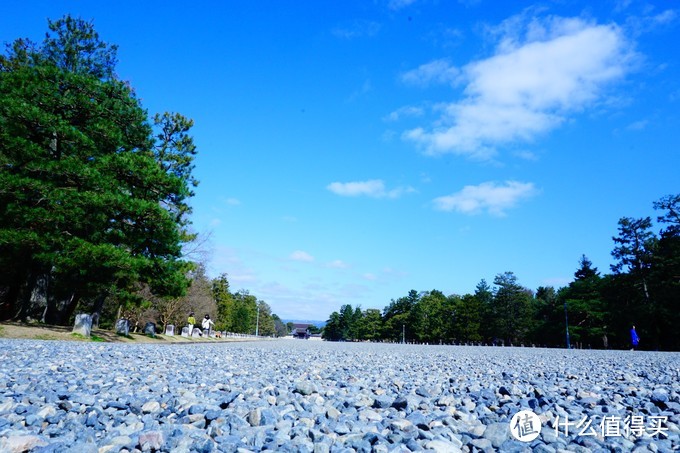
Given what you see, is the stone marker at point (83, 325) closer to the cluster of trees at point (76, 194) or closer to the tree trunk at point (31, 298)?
the cluster of trees at point (76, 194)

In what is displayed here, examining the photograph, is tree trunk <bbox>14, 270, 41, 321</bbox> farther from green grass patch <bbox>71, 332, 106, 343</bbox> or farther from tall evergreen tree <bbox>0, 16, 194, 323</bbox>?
green grass patch <bbox>71, 332, 106, 343</bbox>

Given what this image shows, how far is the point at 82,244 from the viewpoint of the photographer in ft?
43.2

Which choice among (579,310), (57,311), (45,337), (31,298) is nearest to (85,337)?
(45,337)

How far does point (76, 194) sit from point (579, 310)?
180ft

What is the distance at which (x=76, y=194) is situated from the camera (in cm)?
1371

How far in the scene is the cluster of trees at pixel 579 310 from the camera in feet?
116

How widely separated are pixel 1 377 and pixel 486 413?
5.76 meters

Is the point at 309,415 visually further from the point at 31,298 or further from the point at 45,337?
the point at 31,298

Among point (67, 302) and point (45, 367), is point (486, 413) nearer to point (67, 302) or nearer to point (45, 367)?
point (45, 367)

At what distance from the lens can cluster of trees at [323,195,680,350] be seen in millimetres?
35469

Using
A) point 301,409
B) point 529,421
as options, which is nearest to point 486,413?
point 529,421

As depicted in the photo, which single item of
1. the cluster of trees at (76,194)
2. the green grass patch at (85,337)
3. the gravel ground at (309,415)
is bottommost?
the green grass patch at (85,337)

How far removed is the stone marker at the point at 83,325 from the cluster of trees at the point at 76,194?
3.96 feet

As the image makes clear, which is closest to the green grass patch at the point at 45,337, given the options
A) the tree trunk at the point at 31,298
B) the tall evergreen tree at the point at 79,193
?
the tall evergreen tree at the point at 79,193
